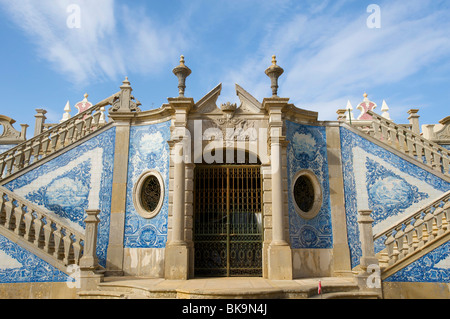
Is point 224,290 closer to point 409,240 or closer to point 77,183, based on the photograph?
point 409,240

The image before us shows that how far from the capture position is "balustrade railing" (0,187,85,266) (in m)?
7.98

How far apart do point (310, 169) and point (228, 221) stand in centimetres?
277

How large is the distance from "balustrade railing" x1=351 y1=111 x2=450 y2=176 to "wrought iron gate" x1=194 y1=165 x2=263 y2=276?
12.9ft

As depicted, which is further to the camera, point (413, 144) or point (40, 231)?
point (413, 144)

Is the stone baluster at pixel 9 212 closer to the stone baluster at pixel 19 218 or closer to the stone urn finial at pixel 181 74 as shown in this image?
the stone baluster at pixel 19 218

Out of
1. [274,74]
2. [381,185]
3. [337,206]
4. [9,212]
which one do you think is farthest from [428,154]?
[9,212]

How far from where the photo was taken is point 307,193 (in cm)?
961

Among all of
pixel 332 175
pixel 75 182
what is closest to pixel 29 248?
pixel 75 182

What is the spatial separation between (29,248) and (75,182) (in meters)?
2.31

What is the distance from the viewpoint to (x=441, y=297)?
763 centimetres

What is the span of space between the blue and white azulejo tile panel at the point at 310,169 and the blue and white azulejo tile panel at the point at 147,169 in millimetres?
3401

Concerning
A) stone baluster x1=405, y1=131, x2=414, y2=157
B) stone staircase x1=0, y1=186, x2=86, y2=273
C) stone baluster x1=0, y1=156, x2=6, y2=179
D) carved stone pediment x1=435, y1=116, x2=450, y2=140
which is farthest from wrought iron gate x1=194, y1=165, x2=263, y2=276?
carved stone pediment x1=435, y1=116, x2=450, y2=140

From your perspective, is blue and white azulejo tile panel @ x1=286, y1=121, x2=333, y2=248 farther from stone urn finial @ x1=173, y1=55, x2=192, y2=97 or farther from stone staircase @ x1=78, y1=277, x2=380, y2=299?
stone urn finial @ x1=173, y1=55, x2=192, y2=97

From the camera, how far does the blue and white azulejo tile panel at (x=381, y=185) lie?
9445 millimetres
